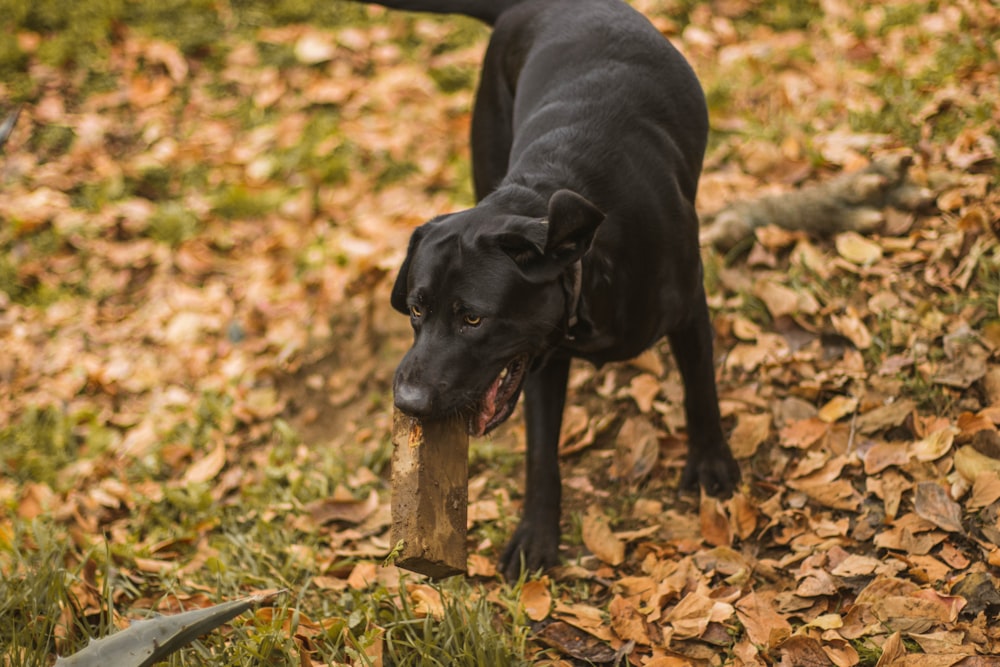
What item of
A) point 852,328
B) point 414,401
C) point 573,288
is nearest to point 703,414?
point 852,328

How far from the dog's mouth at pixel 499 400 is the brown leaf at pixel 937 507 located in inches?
51.2

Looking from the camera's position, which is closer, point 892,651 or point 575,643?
point 892,651

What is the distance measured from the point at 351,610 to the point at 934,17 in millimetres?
4483

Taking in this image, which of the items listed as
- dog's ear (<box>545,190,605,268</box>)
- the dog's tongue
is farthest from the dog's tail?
the dog's tongue

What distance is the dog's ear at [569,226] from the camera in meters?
2.51

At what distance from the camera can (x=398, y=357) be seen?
457 cm

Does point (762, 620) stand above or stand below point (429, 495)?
below

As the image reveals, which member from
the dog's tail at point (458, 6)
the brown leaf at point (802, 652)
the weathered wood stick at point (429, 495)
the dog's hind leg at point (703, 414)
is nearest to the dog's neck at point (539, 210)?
the weathered wood stick at point (429, 495)

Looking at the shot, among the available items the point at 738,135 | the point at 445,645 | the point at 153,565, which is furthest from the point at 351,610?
the point at 738,135

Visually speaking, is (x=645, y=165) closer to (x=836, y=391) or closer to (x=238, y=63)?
(x=836, y=391)

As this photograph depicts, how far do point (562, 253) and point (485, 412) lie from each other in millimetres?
514

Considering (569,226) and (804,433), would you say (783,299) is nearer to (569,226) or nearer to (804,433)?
(804,433)

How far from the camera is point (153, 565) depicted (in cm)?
352

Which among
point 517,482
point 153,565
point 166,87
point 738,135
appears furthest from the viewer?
point 166,87
